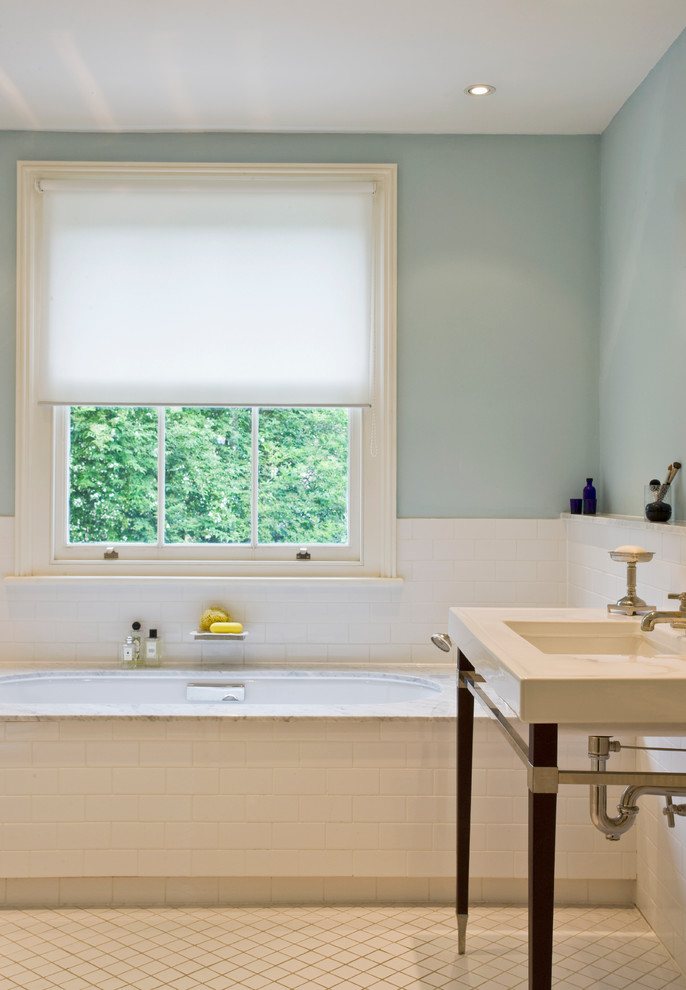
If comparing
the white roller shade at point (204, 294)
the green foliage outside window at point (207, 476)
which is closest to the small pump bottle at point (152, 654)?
the green foliage outside window at point (207, 476)

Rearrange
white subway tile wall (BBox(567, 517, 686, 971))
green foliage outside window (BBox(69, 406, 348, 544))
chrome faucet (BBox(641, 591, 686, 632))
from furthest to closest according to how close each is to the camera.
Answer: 1. green foliage outside window (BBox(69, 406, 348, 544))
2. white subway tile wall (BBox(567, 517, 686, 971))
3. chrome faucet (BBox(641, 591, 686, 632))

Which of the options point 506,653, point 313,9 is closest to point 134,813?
point 506,653

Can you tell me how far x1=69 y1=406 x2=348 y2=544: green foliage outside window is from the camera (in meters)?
3.94

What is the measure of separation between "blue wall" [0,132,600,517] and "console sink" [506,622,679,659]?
142 cm

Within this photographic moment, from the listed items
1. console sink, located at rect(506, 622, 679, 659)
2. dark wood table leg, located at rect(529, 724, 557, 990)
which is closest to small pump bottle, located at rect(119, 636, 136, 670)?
console sink, located at rect(506, 622, 679, 659)

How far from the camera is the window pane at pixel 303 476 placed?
3.93 metres

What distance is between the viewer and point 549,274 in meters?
3.88

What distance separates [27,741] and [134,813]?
1.41 ft

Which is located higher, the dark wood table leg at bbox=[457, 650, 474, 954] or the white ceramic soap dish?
the white ceramic soap dish

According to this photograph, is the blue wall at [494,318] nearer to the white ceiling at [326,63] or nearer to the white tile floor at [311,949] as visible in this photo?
the white ceiling at [326,63]

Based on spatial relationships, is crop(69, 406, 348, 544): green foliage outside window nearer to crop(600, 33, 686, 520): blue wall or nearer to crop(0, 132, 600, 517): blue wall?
crop(0, 132, 600, 517): blue wall

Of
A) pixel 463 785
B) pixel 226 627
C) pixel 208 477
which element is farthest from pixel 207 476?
pixel 463 785

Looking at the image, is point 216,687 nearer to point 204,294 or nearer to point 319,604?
point 319,604

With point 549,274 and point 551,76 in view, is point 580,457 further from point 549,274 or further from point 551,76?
point 551,76
